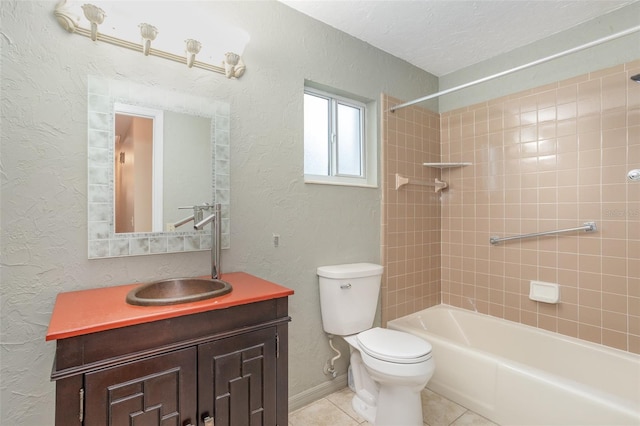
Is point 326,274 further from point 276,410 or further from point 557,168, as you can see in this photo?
point 557,168

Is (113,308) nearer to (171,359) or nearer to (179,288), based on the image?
(171,359)

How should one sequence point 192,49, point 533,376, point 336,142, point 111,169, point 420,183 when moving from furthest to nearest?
1. point 420,183
2. point 336,142
3. point 533,376
4. point 192,49
5. point 111,169

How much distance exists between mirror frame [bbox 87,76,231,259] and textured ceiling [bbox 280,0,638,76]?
0.93 m

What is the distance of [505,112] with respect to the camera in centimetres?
243

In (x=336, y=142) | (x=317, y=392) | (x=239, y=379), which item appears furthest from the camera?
(x=336, y=142)

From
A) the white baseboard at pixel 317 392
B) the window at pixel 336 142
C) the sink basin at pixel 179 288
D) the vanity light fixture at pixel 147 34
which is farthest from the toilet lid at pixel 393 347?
the vanity light fixture at pixel 147 34

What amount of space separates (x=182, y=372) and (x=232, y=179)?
3.07 ft

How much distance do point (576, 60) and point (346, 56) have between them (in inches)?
59.5

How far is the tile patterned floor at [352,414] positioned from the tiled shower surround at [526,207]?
634mm

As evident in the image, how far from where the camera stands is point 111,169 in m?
1.37

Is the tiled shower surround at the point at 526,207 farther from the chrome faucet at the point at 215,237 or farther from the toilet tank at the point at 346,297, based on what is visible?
the chrome faucet at the point at 215,237

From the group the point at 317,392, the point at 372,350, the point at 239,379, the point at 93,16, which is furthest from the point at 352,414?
the point at 93,16

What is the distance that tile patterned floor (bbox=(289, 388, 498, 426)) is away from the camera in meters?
1.79

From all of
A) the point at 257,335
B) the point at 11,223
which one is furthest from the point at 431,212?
the point at 11,223
